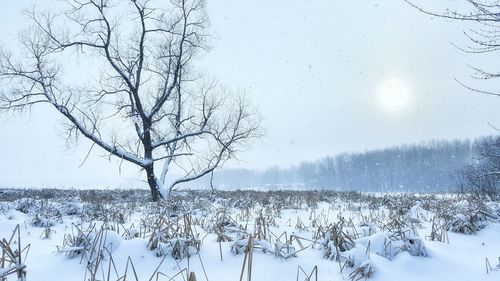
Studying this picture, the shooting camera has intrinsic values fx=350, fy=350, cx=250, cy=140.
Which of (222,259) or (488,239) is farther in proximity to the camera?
(488,239)

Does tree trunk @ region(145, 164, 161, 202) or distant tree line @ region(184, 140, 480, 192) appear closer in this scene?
tree trunk @ region(145, 164, 161, 202)

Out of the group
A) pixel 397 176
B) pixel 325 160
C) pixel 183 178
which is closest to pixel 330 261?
pixel 183 178

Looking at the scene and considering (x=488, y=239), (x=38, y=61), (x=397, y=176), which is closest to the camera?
(x=488, y=239)

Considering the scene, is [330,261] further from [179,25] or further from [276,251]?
[179,25]

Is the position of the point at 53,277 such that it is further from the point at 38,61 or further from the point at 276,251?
the point at 38,61

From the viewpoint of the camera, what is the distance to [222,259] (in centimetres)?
289

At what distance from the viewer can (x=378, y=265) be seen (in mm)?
2641

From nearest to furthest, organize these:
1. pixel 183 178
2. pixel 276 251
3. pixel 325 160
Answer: pixel 276 251 → pixel 183 178 → pixel 325 160

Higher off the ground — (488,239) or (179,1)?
(179,1)

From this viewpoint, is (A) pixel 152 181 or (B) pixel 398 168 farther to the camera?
(B) pixel 398 168

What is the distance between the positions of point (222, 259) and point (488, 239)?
3458mm

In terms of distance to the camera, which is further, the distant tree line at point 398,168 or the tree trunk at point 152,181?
the distant tree line at point 398,168

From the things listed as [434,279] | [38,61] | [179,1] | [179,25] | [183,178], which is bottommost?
[434,279]

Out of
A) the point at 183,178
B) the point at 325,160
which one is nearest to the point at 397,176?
the point at 325,160
